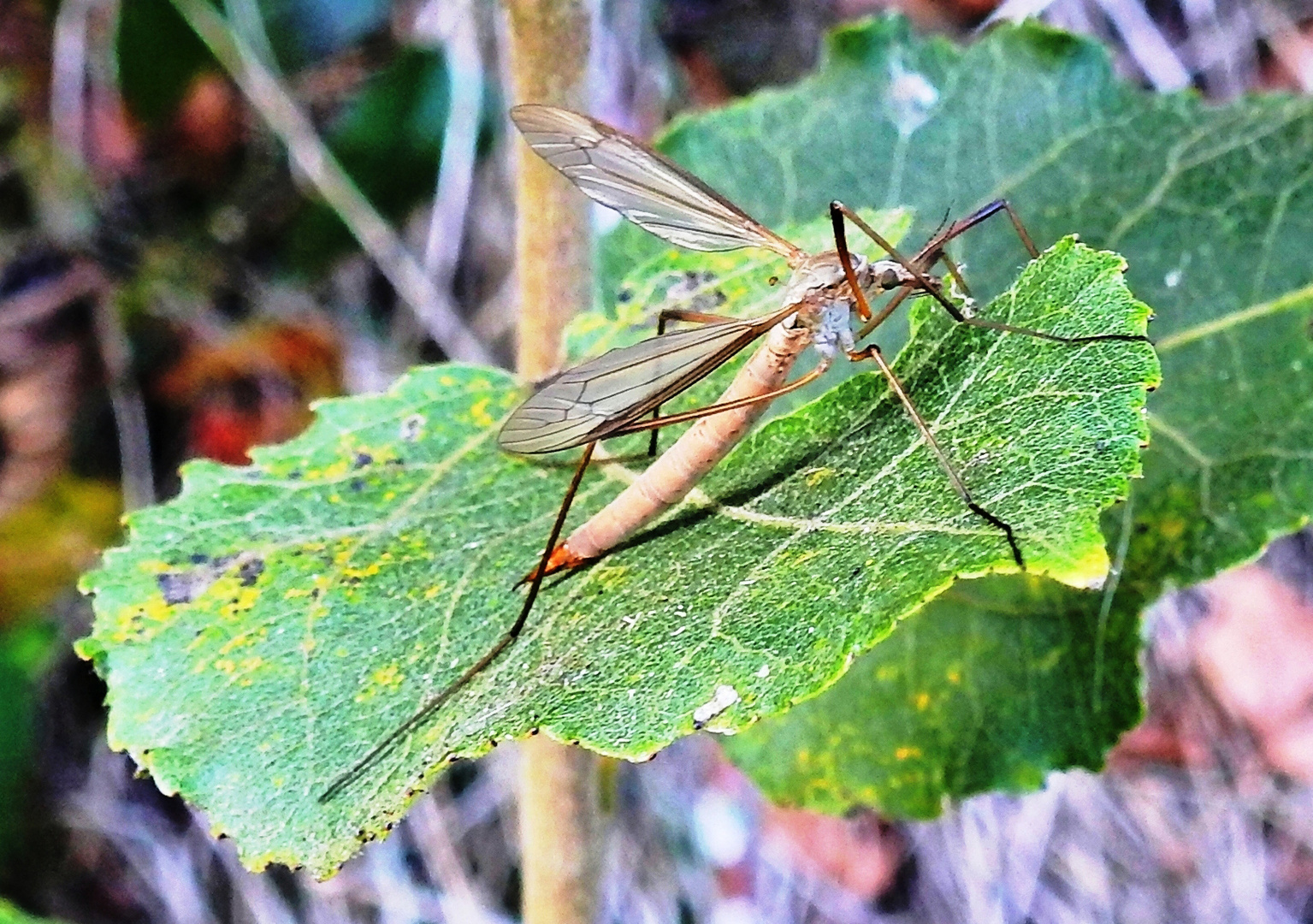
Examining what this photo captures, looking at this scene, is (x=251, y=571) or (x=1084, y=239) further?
(x=1084, y=239)

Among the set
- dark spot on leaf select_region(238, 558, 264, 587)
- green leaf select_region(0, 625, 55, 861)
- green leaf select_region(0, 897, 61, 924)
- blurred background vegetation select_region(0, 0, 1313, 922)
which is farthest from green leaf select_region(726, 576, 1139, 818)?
green leaf select_region(0, 625, 55, 861)

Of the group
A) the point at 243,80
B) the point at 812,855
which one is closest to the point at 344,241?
the point at 243,80

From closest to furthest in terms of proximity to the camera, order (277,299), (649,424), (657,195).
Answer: (649,424) → (657,195) → (277,299)

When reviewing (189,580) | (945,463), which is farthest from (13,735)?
(945,463)

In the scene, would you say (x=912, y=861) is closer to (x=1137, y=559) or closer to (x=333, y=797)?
(x=1137, y=559)

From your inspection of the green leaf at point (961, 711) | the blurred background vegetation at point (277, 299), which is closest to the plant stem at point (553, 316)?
the green leaf at point (961, 711)

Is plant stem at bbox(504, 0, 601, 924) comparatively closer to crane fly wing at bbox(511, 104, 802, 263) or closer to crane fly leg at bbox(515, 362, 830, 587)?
crane fly wing at bbox(511, 104, 802, 263)

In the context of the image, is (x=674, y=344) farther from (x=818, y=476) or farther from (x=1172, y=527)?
(x=1172, y=527)

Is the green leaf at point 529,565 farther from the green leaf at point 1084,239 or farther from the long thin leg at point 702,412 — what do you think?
the green leaf at point 1084,239
